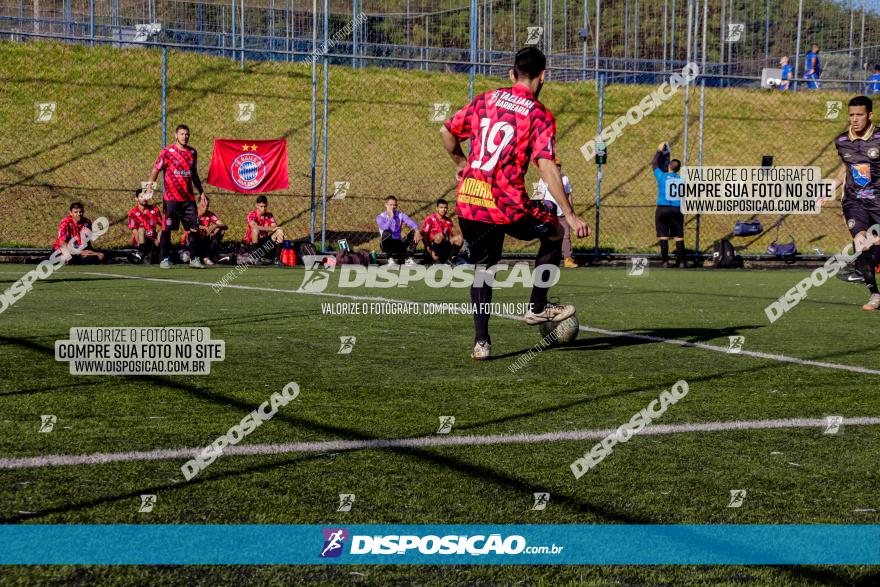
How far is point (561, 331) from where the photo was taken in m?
7.73

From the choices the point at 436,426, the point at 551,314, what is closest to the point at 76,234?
the point at 551,314

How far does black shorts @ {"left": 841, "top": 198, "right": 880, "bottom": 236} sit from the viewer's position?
1130cm

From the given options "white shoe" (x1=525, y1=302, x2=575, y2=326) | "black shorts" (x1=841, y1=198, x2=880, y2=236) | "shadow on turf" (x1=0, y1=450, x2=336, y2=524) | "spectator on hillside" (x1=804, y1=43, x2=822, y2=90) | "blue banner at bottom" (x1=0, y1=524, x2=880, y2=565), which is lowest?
"blue banner at bottom" (x1=0, y1=524, x2=880, y2=565)

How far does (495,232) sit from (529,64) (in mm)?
1212

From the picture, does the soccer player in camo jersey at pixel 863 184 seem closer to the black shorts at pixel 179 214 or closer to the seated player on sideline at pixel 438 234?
the seated player on sideline at pixel 438 234

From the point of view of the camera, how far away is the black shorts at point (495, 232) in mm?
7234

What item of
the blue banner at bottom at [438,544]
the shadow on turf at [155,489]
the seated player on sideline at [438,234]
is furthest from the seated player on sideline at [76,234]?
the blue banner at bottom at [438,544]

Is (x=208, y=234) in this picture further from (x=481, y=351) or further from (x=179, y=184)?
(x=481, y=351)

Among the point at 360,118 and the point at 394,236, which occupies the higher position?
the point at 360,118

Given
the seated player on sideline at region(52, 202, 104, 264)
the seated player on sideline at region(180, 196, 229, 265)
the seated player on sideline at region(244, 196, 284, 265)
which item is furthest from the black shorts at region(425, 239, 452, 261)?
the seated player on sideline at region(52, 202, 104, 264)

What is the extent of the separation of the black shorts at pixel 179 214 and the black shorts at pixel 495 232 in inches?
408

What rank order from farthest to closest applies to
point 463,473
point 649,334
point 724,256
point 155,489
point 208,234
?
point 724,256 → point 208,234 → point 649,334 → point 463,473 → point 155,489

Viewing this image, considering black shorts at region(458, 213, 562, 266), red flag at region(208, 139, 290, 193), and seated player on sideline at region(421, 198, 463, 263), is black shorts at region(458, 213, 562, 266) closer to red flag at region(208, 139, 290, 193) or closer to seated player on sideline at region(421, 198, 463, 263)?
red flag at region(208, 139, 290, 193)

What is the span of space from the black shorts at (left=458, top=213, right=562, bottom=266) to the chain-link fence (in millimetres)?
15209
